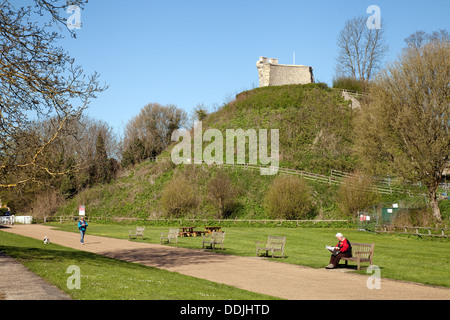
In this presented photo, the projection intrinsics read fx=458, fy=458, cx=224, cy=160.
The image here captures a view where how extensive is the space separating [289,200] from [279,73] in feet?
156

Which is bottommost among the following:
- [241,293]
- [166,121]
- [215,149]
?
[241,293]

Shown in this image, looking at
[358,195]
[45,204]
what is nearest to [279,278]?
[358,195]

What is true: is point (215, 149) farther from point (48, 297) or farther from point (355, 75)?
point (48, 297)

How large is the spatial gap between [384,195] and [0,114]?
40988mm

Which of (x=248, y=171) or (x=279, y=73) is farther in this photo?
(x=279, y=73)

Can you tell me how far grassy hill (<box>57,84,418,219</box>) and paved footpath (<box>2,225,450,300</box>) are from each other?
26.6 metres

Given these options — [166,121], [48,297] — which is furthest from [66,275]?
[166,121]

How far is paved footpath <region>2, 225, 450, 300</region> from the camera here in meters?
11.6

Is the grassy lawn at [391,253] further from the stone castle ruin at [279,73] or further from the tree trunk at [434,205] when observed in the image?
the stone castle ruin at [279,73]

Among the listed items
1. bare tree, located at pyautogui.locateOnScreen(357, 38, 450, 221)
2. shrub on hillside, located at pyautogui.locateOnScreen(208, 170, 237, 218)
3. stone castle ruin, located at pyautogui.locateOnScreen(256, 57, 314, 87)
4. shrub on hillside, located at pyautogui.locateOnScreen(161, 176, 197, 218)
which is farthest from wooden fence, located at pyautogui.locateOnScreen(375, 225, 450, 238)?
stone castle ruin, located at pyautogui.locateOnScreen(256, 57, 314, 87)

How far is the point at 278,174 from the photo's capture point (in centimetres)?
5572

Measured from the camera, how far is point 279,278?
14.4m

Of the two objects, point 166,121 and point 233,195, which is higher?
point 166,121

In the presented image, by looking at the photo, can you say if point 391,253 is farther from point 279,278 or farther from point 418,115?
point 418,115
